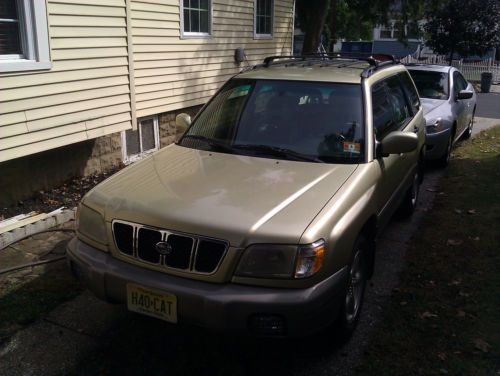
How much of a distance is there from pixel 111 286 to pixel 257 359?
40.5 inches

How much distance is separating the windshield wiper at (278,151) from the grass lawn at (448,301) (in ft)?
4.26

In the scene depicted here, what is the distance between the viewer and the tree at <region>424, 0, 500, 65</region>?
862 inches

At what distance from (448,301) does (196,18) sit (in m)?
6.92

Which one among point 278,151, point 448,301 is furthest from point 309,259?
point 448,301

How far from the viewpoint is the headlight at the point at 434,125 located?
24.5 ft

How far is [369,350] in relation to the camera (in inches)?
129

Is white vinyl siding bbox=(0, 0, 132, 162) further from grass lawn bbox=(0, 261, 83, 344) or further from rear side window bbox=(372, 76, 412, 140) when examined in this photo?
rear side window bbox=(372, 76, 412, 140)

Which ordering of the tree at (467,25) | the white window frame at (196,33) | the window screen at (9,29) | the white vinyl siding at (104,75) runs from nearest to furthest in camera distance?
the window screen at (9,29) → the white vinyl siding at (104,75) → the white window frame at (196,33) → the tree at (467,25)

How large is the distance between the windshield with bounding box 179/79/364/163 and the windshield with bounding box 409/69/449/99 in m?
5.14

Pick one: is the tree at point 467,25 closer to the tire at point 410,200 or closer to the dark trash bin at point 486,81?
the dark trash bin at point 486,81

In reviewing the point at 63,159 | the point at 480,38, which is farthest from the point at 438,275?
the point at 480,38

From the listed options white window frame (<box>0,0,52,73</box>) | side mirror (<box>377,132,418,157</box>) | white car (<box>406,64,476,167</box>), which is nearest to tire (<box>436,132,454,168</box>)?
white car (<box>406,64,476,167</box>)

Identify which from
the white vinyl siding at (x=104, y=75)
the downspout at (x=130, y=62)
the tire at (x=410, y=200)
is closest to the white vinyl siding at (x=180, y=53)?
the white vinyl siding at (x=104, y=75)

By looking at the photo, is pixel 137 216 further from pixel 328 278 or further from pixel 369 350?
pixel 369 350
